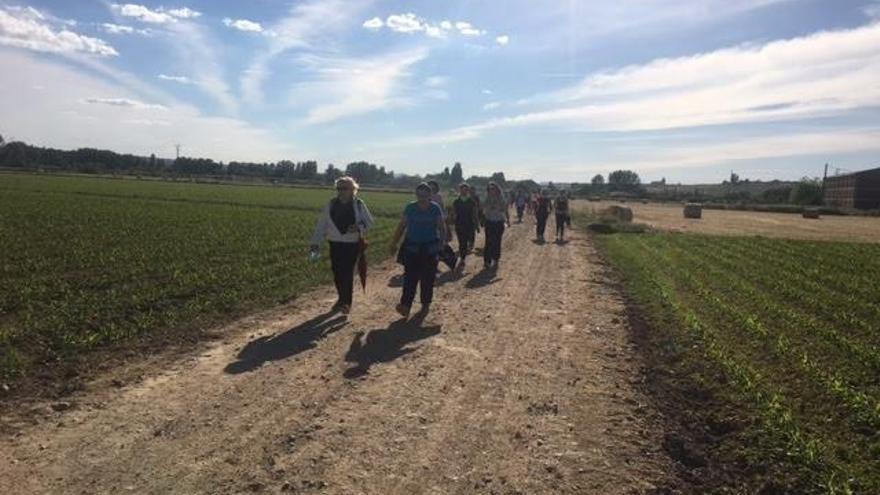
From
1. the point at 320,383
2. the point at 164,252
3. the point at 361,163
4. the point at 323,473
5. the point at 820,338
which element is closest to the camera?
the point at 323,473

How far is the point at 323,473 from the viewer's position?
4.52m

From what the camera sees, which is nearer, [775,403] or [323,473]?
[323,473]

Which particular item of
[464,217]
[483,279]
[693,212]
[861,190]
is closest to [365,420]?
[483,279]

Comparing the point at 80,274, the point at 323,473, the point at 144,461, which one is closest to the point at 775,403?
the point at 323,473

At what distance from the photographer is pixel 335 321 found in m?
9.31

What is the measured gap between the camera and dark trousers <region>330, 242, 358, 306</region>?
9742mm

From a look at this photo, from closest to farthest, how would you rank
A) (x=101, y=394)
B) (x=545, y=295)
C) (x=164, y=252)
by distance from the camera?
(x=101, y=394) < (x=545, y=295) < (x=164, y=252)

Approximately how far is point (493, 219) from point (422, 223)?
5.91 m

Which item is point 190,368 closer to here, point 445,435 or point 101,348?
point 101,348

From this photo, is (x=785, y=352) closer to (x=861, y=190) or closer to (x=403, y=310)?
(x=403, y=310)

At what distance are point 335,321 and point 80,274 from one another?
5.94m

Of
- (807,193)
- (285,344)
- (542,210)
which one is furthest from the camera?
(807,193)

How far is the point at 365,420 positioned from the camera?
5.53 metres

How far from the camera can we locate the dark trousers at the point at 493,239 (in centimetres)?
1553
